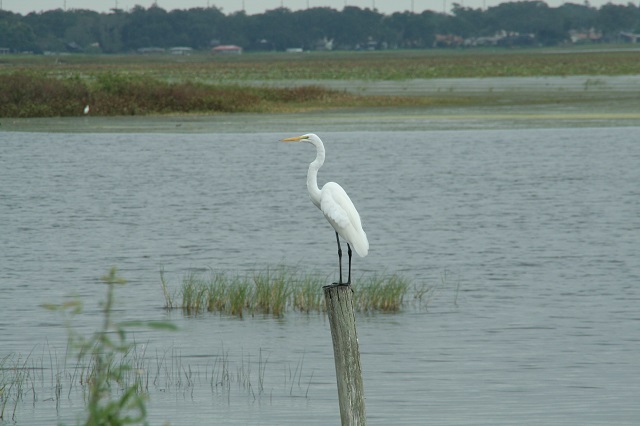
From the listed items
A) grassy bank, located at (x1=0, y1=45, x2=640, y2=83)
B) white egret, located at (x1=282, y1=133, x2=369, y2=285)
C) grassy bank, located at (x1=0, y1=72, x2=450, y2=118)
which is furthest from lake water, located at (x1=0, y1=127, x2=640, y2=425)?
grassy bank, located at (x1=0, y1=45, x2=640, y2=83)

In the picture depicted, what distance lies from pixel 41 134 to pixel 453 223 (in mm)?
26370

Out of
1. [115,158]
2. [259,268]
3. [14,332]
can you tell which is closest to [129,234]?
[259,268]

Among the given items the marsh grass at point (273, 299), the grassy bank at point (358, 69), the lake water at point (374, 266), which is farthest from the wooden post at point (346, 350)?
the grassy bank at point (358, 69)

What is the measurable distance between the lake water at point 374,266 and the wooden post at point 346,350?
241cm

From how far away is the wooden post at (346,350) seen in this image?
23.6 ft

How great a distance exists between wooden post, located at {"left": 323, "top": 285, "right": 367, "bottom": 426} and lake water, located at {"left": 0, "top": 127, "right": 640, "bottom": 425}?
2.41 meters

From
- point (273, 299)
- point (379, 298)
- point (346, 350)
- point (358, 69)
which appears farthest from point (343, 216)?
point (358, 69)

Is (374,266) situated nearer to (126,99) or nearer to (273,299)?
(273,299)

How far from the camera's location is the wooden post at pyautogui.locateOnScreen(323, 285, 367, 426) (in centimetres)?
719

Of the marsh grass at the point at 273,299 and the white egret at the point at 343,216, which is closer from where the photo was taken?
the white egret at the point at 343,216

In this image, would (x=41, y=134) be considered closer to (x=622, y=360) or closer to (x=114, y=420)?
(x=622, y=360)

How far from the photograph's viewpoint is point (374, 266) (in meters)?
18.2

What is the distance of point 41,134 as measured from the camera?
45.5m

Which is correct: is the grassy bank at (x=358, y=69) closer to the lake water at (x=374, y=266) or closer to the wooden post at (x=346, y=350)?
the lake water at (x=374, y=266)
